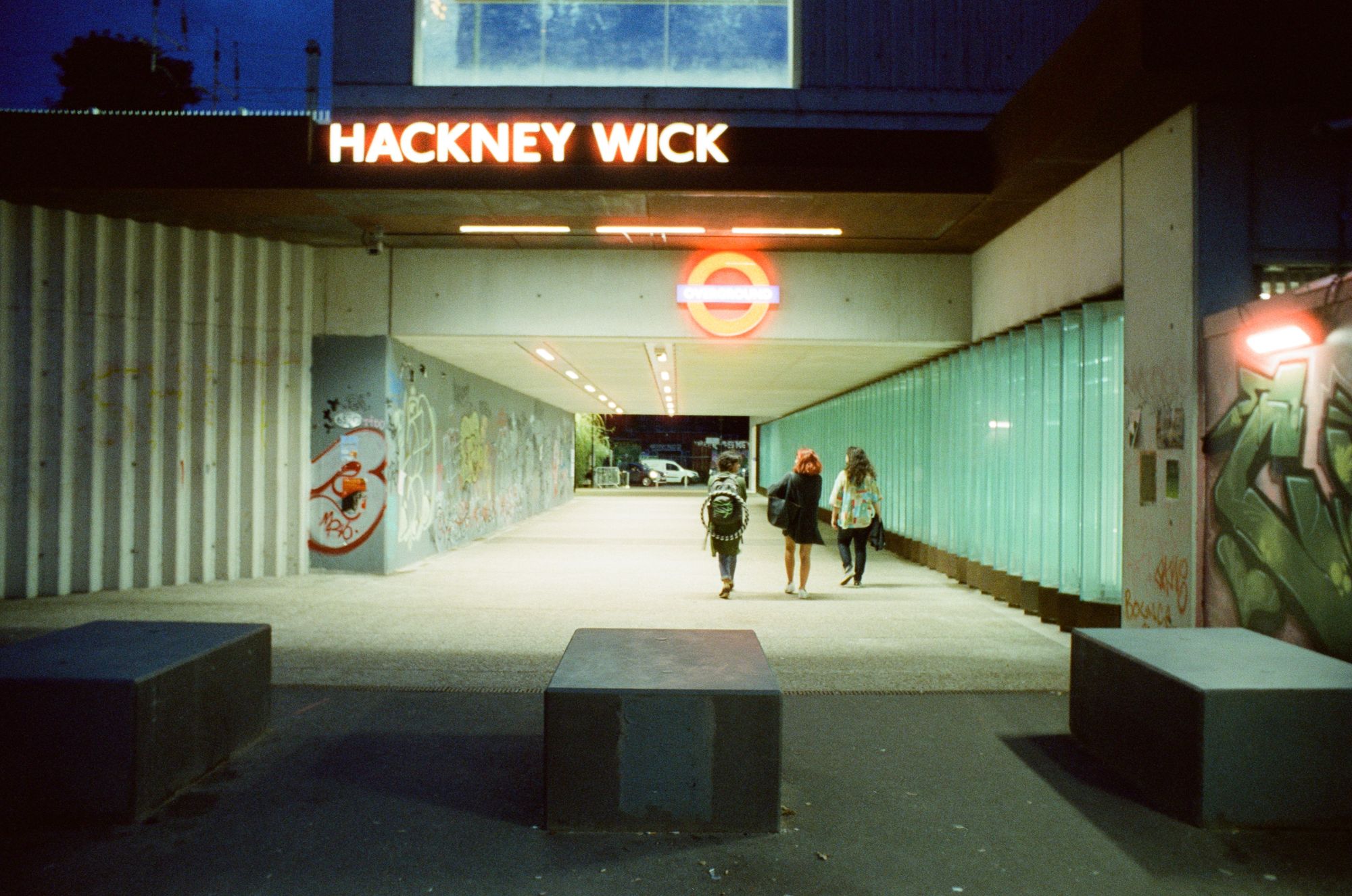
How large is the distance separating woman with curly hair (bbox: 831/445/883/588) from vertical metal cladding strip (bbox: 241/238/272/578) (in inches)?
285

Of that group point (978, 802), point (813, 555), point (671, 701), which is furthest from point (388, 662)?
point (813, 555)

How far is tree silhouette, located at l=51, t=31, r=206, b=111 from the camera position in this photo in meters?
19.8

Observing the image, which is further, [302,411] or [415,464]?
[415,464]

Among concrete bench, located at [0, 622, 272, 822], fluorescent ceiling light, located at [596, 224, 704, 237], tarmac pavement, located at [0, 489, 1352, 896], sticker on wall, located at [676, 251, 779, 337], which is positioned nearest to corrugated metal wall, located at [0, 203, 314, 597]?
tarmac pavement, located at [0, 489, 1352, 896]

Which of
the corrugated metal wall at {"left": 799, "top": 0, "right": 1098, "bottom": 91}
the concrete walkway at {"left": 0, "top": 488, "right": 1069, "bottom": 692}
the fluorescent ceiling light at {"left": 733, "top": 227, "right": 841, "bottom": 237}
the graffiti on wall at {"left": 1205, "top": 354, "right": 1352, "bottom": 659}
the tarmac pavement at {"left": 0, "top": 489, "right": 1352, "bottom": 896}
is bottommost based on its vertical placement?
the tarmac pavement at {"left": 0, "top": 489, "right": 1352, "bottom": 896}

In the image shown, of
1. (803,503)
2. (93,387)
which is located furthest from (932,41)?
(93,387)

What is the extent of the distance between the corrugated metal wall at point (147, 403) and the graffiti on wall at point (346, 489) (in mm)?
162

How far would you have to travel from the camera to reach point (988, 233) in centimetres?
985

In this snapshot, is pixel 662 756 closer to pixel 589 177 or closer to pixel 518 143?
pixel 589 177

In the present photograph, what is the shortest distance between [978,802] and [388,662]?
176 inches

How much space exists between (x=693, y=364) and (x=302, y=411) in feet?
21.4

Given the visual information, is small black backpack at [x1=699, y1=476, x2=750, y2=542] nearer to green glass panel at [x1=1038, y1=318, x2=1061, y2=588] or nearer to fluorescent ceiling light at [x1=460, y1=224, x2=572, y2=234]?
green glass panel at [x1=1038, y1=318, x2=1061, y2=588]

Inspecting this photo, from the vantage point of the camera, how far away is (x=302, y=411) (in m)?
11.1

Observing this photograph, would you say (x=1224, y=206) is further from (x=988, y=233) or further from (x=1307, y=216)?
(x=988, y=233)
